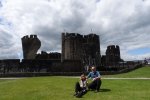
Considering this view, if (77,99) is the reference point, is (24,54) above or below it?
above

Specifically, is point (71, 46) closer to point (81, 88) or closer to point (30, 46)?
point (30, 46)

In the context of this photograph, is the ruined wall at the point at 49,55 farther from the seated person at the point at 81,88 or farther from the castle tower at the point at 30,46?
the seated person at the point at 81,88

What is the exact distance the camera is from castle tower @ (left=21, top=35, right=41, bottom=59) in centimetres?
6323

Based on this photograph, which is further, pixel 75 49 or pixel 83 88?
pixel 75 49

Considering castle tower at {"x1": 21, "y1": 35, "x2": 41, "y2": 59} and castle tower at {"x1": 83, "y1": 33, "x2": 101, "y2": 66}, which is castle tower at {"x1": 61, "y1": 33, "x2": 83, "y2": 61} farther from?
castle tower at {"x1": 21, "y1": 35, "x2": 41, "y2": 59}

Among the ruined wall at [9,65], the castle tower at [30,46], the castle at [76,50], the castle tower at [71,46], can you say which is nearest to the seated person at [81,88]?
the ruined wall at [9,65]

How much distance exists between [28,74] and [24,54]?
24193mm

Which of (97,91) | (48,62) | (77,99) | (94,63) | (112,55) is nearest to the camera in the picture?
(77,99)

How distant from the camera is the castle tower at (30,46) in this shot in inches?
2490

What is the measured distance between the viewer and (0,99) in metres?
16.7

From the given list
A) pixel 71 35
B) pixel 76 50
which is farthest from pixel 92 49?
pixel 71 35

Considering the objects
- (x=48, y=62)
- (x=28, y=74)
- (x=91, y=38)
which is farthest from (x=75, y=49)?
(x=28, y=74)

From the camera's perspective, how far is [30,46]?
208ft

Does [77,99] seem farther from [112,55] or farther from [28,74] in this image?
[112,55]
